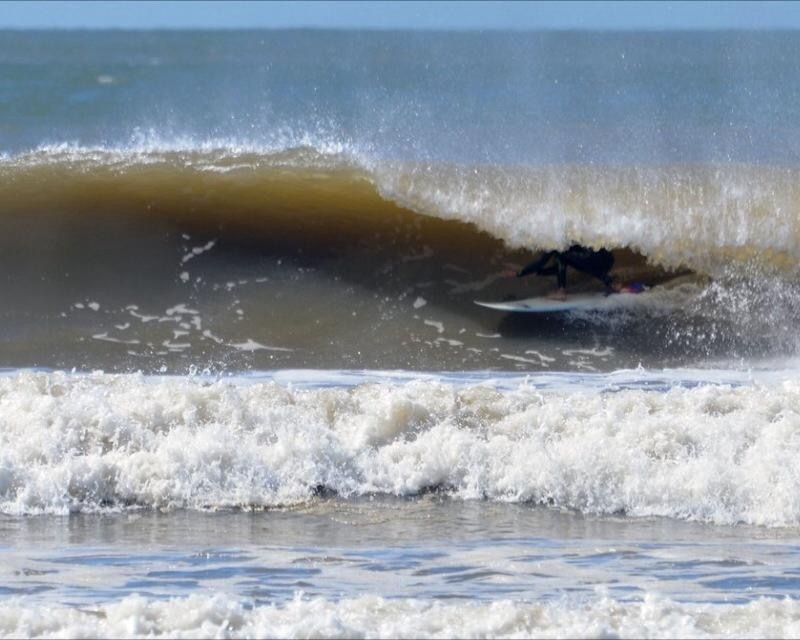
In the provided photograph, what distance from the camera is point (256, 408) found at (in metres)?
8.98

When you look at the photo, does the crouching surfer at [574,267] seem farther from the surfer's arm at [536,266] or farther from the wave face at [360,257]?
the wave face at [360,257]

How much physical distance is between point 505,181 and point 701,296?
9.86 feet

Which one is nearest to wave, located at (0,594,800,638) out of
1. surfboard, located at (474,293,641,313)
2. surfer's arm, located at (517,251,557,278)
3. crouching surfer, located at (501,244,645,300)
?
surfboard, located at (474,293,641,313)

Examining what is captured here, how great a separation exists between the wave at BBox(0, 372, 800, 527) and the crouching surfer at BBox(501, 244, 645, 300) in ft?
11.6

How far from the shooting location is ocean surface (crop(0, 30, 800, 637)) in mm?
6383

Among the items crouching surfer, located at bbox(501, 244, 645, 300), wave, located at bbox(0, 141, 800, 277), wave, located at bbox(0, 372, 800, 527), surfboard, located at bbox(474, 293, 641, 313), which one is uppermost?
wave, located at bbox(0, 141, 800, 277)

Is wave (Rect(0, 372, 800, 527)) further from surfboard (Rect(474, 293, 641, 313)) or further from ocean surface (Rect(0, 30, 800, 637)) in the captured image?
surfboard (Rect(474, 293, 641, 313))

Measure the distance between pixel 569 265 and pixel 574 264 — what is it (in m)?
0.06

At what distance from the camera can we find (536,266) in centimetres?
1339

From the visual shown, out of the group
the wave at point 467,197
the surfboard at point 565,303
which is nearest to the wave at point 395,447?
the surfboard at point 565,303

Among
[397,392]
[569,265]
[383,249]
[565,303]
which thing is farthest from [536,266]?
[397,392]

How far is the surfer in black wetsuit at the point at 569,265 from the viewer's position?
12938 millimetres

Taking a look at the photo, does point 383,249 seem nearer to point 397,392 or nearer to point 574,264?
point 574,264

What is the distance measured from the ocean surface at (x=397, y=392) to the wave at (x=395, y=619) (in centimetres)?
1
